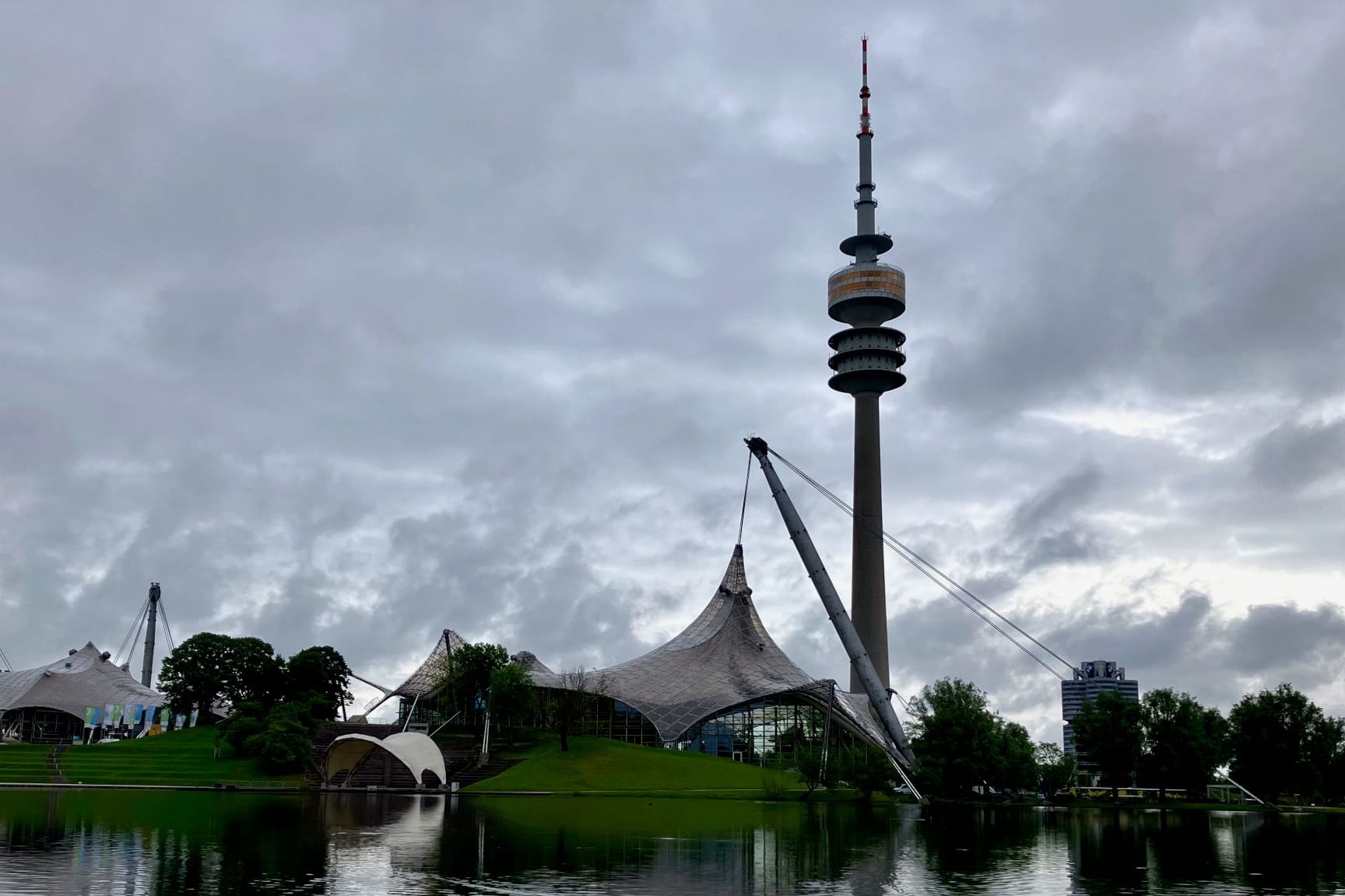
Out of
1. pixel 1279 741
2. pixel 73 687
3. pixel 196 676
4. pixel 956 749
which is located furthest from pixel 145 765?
pixel 1279 741

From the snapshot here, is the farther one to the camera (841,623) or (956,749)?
(841,623)

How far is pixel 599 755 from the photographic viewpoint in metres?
88.4

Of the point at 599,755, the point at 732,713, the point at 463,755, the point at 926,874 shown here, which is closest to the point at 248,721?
the point at 463,755

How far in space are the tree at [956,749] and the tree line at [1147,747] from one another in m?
0.07

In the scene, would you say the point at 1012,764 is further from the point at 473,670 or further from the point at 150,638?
the point at 150,638

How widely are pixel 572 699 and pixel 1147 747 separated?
42.6 m

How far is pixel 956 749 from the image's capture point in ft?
232

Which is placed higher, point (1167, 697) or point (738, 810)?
point (1167, 697)

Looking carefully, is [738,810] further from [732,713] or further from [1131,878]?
[732,713]

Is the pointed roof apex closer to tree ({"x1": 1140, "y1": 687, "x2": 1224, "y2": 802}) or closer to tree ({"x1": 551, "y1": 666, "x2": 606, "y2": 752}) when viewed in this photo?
tree ({"x1": 551, "y1": 666, "x2": 606, "y2": 752})

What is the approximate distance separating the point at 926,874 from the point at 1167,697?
179 ft

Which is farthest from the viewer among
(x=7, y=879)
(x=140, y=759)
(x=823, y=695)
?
(x=823, y=695)

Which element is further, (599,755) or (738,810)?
(599,755)

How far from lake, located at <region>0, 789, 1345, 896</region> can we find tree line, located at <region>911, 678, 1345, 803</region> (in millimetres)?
10029
